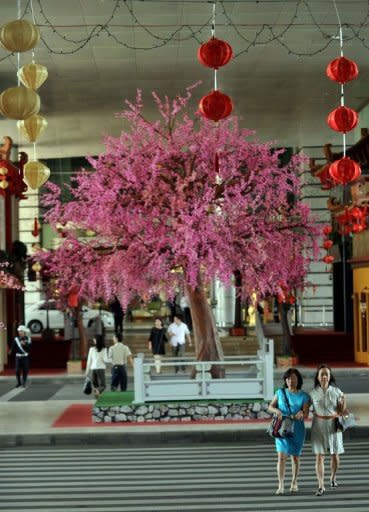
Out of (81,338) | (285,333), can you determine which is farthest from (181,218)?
(81,338)

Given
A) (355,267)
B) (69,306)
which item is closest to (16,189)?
(69,306)

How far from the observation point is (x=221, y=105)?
649 inches

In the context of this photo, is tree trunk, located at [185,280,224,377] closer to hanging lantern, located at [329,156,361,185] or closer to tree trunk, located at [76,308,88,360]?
hanging lantern, located at [329,156,361,185]

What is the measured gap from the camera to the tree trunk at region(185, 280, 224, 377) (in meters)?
20.9

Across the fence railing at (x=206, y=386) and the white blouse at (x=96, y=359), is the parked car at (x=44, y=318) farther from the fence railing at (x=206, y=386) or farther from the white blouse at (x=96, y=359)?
the fence railing at (x=206, y=386)

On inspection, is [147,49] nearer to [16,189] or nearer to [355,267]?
[16,189]

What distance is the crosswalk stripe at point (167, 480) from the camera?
11.8 m

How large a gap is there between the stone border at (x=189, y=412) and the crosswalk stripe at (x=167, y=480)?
2166mm

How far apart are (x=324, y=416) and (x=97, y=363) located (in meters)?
10.5

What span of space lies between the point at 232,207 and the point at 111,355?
4.32 meters

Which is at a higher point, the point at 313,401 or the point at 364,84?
the point at 364,84

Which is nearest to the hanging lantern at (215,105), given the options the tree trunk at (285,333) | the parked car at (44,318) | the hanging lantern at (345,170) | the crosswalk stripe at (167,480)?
the hanging lantern at (345,170)

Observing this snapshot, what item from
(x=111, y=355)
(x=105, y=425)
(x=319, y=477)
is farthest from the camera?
(x=111, y=355)

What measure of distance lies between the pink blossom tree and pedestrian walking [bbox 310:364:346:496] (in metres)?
7.41
